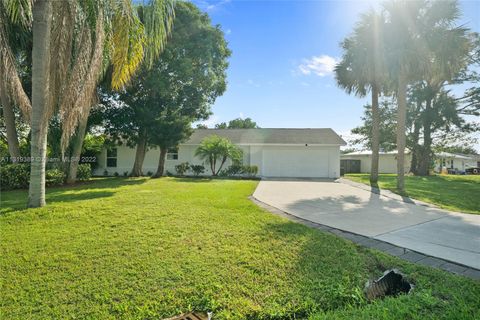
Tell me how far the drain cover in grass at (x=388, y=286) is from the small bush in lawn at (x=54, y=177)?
13172 millimetres

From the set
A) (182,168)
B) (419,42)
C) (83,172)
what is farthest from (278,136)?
(83,172)

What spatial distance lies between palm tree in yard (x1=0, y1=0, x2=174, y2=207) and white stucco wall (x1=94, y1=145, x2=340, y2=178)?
13.1m

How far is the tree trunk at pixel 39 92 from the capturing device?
21.1 feet

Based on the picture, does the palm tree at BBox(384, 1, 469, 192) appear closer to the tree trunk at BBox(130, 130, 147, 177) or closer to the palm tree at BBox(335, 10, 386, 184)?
the palm tree at BBox(335, 10, 386, 184)

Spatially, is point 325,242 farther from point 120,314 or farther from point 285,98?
point 285,98

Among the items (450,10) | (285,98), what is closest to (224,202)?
(285,98)

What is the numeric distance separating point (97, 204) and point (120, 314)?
17.8 feet

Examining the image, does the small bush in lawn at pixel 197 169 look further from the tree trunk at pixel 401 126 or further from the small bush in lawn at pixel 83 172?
the tree trunk at pixel 401 126

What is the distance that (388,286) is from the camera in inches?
129

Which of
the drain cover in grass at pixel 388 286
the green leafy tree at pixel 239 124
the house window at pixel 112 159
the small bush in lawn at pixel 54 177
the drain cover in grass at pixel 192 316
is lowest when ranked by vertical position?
the drain cover in grass at pixel 192 316

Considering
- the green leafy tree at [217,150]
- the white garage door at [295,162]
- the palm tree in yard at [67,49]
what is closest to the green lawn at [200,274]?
the palm tree in yard at [67,49]

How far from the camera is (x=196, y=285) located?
10.5 ft

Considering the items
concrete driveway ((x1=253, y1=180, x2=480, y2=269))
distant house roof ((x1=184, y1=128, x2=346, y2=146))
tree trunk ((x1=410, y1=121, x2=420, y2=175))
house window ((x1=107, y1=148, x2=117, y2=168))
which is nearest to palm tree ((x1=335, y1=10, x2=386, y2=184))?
distant house roof ((x1=184, y1=128, x2=346, y2=146))

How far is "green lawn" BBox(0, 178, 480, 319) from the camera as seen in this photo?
2.77 metres
